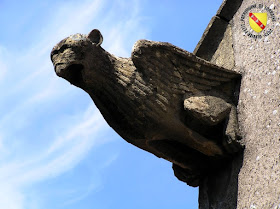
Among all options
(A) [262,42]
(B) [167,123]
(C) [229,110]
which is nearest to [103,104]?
(B) [167,123]

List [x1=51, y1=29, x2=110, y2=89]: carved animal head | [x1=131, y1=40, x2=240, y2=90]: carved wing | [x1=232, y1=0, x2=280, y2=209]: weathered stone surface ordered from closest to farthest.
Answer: [x1=232, y1=0, x2=280, y2=209]: weathered stone surface < [x1=51, y1=29, x2=110, y2=89]: carved animal head < [x1=131, y1=40, x2=240, y2=90]: carved wing

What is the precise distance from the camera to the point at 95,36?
3.96m

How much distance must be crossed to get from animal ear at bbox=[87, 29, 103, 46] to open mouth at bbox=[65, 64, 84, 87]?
187 millimetres

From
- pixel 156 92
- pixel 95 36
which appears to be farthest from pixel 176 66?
pixel 95 36

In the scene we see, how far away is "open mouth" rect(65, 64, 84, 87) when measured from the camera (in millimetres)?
3893

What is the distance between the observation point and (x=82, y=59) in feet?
12.6

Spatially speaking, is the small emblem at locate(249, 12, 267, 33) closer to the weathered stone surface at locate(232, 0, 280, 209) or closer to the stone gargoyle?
the weathered stone surface at locate(232, 0, 280, 209)

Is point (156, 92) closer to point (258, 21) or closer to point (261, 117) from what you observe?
point (261, 117)

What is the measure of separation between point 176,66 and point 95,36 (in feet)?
1.82

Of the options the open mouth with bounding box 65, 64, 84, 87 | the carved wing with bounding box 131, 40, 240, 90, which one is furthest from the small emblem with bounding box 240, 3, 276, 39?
the open mouth with bounding box 65, 64, 84, 87

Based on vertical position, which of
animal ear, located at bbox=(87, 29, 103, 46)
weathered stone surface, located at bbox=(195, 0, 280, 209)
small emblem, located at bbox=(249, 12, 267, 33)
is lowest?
weathered stone surface, located at bbox=(195, 0, 280, 209)

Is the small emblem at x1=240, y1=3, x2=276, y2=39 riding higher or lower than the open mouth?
higher

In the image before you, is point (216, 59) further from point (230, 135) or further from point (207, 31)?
point (230, 135)

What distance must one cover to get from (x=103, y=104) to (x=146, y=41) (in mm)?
490
